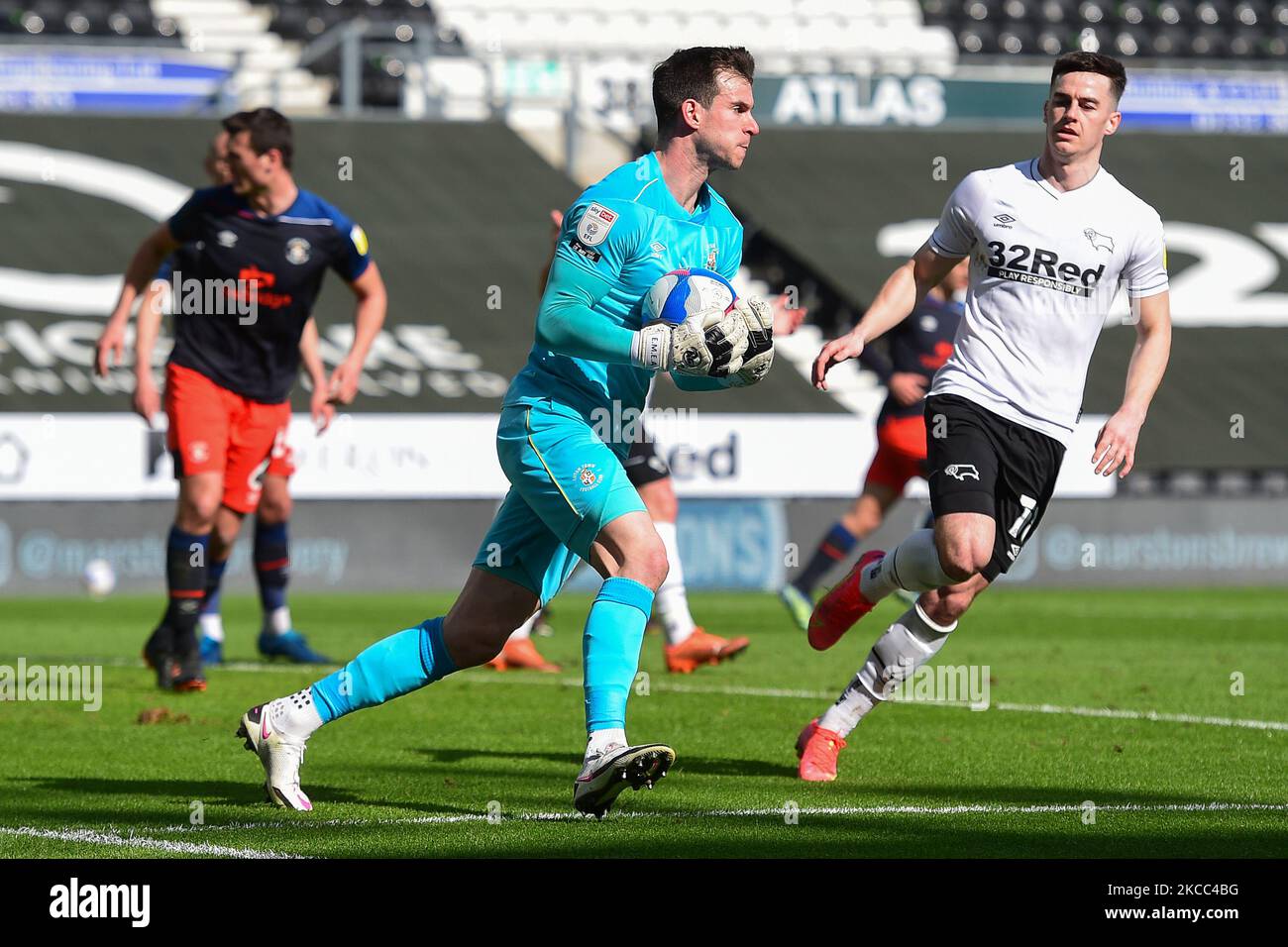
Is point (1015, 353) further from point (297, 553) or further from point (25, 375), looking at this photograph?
point (25, 375)

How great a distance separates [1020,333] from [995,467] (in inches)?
18.4

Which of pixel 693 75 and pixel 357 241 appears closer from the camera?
pixel 693 75

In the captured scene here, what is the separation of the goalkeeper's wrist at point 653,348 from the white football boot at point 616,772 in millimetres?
983

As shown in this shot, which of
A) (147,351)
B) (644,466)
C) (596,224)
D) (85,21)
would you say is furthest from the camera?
(85,21)

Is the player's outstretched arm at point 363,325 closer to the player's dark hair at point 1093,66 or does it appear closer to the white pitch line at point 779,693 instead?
the white pitch line at point 779,693

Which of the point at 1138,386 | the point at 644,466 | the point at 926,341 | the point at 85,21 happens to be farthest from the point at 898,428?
the point at 85,21

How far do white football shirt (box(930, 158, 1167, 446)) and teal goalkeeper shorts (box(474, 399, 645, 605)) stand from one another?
60.2 inches

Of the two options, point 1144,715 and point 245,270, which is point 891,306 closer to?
point 1144,715

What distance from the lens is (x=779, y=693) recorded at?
917cm

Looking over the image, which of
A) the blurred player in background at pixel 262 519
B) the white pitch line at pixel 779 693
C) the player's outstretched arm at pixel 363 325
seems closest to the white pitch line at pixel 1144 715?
the white pitch line at pixel 779 693

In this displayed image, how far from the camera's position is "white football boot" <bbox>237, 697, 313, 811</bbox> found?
5.46 m
